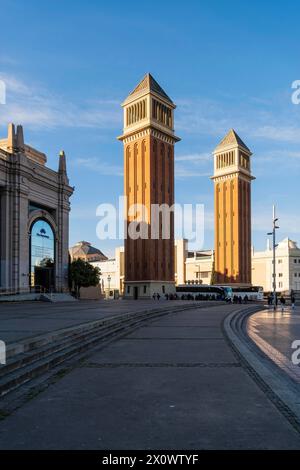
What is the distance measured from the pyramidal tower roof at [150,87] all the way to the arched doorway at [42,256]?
3178 centimetres

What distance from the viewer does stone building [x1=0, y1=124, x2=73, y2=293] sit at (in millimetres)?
51156

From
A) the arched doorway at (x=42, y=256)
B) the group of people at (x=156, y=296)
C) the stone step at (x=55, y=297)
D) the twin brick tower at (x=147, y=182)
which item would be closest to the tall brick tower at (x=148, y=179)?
the twin brick tower at (x=147, y=182)

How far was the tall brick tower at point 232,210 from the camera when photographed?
10212 centimetres

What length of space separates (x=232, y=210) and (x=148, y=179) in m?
33.3

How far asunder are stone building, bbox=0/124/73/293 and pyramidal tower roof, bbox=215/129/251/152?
51.1m

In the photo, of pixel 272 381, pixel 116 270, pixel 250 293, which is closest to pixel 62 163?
pixel 250 293

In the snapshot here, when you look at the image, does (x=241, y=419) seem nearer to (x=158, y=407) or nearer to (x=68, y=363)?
(x=158, y=407)

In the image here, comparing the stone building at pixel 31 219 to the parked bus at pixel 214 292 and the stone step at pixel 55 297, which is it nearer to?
the stone step at pixel 55 297

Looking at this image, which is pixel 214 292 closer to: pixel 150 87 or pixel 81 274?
pixel 81 274

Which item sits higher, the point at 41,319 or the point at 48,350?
the point at 48,350

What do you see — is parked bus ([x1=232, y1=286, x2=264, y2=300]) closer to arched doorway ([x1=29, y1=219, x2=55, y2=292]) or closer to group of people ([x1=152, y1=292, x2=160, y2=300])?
group of people ([x1=152, y1=292, x2=160, y2=300])

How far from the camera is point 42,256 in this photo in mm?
57781
